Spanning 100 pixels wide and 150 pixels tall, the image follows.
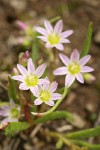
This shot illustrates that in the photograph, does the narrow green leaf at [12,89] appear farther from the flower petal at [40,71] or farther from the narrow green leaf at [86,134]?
the narrow green leaf at [86,134]

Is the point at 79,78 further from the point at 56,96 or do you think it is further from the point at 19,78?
the point at 19,78

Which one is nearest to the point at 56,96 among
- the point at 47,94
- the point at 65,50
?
the point at 47,94

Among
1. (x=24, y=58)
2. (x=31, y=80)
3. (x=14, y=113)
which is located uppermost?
(x=24, y=58)

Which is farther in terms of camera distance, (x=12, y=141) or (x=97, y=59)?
(x=97, y=59)

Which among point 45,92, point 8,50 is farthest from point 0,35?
point 45,92

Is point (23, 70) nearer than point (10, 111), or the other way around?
point (23, 70)

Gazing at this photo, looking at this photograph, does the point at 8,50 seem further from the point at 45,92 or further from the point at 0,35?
the point at 45,92
